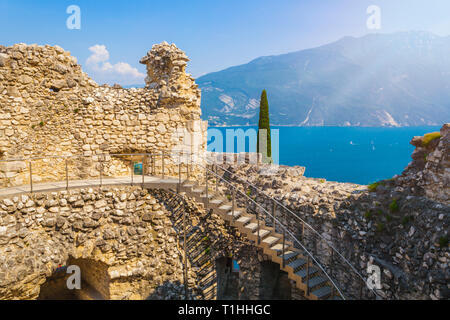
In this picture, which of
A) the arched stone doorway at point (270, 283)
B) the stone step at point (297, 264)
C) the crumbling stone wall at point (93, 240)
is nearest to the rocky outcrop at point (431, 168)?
the stone step at point (297, 264)

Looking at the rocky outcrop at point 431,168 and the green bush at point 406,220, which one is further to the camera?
the green bush at point 406,220

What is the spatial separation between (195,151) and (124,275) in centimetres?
557

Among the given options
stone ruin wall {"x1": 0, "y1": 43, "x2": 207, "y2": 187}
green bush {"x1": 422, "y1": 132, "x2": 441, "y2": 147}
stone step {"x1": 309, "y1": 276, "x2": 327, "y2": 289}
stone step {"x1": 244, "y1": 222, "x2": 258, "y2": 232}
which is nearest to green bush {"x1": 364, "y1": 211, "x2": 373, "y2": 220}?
stone step {"x1": 309, "y1": 276, "x2": 327, "y2": 289}

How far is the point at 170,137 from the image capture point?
1212cm

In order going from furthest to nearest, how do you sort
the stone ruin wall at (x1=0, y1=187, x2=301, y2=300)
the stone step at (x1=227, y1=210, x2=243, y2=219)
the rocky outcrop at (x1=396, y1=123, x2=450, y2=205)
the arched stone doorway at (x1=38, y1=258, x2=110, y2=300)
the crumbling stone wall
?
1. the arched stone doorway at (x1=38, y1=258, x2=110, y2=300)
2. the stone step at (x1=227, y1=210, x2=243, y2=219)
3. the rocky outcrop at (x1=396, y1=123, x2=450, y2=205)
4. the stone ruin wall at (x1=0, y1=187, x2=301, y2=300)
5. the crumbling stone wall

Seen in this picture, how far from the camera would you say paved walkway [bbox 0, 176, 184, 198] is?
8.85 metres

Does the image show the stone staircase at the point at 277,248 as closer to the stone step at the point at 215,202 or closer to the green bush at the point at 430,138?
the stone step at the point at 215,202

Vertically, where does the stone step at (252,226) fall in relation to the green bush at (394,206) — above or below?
below

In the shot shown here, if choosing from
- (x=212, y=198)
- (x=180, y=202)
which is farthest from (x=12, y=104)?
(x=212, y=198)

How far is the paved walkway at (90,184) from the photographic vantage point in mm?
8854

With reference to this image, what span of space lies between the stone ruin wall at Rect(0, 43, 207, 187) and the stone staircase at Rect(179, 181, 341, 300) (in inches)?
102

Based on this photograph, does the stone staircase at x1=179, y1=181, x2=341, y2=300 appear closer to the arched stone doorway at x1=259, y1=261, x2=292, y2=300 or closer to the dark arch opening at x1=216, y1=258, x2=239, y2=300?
the arched stone doorway at x1=259, y1=261, x2=292, y2=300

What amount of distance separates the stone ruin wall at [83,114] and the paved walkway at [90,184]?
2.49ft
